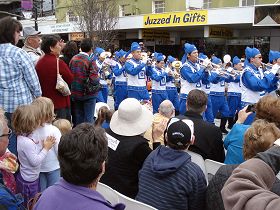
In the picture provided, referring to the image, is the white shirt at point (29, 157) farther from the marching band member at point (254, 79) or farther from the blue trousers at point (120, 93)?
the blue trousers at point (120, 93)

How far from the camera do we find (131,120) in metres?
3.28

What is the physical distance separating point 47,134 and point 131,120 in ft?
2.58

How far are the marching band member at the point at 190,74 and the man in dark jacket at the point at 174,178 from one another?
5.31 meters

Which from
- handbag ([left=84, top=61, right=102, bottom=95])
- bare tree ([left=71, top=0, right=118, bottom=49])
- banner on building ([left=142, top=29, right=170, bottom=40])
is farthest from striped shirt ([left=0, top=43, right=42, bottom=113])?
banner on building ([left=142, top=29, right=170, bottom=40])

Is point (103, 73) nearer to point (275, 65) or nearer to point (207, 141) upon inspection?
point (275, 65)

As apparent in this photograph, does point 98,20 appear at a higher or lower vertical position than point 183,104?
higher

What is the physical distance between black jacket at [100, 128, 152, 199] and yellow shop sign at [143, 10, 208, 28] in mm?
17609

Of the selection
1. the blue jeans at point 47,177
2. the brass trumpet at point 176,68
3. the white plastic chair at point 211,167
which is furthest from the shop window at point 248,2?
the blue jeans at point 47,177

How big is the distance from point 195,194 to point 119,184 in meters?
0.76

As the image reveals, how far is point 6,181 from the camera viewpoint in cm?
301

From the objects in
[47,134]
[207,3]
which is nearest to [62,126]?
[47,134]

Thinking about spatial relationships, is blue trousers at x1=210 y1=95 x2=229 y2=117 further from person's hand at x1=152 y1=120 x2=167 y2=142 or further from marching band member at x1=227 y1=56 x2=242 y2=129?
person's hand at x1=152 y1=120 x2=167 y2=142

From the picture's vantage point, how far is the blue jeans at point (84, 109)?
233 inches

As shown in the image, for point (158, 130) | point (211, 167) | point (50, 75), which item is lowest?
point (211, 167)
